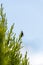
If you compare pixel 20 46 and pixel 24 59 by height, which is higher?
pixel 20 46

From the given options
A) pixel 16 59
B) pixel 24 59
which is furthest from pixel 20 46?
pixel 24 59

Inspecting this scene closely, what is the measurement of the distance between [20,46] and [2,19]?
1.69m

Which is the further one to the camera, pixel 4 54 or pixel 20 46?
pixel 20 46

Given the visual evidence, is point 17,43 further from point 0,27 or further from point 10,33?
point 0,27

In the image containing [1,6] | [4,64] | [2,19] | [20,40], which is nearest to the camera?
[4,64]

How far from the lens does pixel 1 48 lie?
7.58 meters

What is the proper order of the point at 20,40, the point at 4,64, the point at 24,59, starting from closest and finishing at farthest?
the point at 4,64, the point at 20,40, the point at 24,59

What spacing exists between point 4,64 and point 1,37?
86 centimetres

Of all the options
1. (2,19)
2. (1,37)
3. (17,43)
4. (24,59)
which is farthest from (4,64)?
(24,59)

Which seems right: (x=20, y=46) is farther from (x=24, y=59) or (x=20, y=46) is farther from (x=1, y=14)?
(x=24, y=59)

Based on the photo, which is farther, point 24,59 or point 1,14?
point 24,59

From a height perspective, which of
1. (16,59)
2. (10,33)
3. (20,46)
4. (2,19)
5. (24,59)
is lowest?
(24,59)

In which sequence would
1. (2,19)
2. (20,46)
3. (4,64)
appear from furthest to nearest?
(20,46) < (2,19) < (4,64)

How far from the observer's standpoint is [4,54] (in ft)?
25.1
